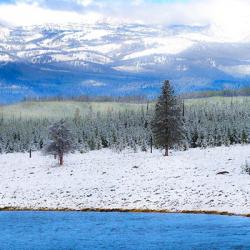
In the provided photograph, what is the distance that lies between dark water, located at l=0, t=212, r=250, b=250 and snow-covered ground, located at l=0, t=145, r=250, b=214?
6.08 metres

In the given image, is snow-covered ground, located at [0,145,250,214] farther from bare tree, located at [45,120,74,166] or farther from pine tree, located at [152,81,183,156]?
pine tree, located at [152,81,183,156]

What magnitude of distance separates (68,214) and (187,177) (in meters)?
19.3

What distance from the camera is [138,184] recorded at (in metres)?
74.1

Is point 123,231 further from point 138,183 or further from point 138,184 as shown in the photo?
point 138,183

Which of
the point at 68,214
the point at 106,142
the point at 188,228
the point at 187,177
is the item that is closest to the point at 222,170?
the point at 187,177

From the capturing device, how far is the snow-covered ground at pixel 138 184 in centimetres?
6343

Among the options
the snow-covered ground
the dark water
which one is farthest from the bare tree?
the dark water

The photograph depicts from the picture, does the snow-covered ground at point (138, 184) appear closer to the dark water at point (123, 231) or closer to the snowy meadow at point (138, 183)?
the snowy meadow at point (138, 183)

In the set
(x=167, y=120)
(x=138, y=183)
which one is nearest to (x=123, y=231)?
(x=138, y=183)

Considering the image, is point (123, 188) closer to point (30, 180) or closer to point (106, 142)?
point (30, 180)

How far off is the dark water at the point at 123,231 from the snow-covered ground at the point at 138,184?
6.08 meters

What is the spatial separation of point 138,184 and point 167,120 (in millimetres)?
25667

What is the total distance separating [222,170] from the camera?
77.9 metres

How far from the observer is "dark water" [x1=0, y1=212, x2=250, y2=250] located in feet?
134
